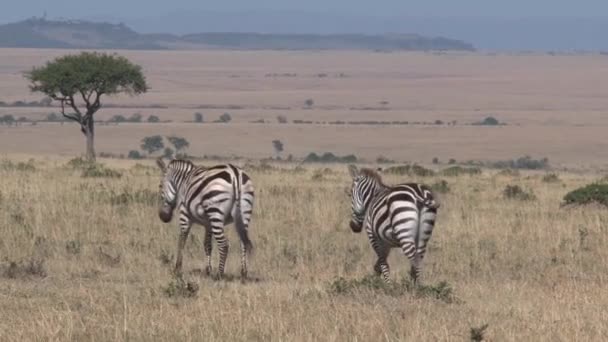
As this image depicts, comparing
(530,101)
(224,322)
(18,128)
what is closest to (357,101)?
(530,101)

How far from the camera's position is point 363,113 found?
116375mm

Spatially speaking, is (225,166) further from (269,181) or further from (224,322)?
(269,181)

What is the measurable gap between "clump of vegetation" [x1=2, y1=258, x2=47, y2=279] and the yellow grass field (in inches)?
1974

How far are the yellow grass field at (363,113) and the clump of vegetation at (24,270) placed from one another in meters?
50.1

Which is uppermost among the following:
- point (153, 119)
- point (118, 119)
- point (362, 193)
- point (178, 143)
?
point (362, 193)

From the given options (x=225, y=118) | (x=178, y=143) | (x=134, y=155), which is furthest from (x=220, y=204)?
(x=225, y=118)

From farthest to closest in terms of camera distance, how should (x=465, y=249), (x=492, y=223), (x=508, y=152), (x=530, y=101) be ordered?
(x=530, y=101)
(x=508, y=152)
(x=492, y=223)
(x=465, y=249)

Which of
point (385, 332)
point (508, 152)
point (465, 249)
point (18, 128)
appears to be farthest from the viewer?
point (18, 128)

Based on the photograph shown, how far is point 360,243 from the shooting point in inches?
609

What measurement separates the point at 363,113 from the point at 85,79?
249 feet

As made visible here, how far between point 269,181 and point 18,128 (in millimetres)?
65561

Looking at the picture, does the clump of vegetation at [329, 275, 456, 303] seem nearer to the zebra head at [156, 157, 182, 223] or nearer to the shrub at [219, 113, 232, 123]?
Result: the zebra head at [156, 157, 182, 223]

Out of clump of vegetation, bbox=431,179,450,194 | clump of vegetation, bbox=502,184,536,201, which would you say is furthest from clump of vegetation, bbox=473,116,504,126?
clump of vegetation, bbox=502,184,536,201

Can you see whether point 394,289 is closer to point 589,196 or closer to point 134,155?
point 589,196
